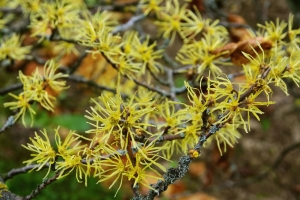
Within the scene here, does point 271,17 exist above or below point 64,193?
above

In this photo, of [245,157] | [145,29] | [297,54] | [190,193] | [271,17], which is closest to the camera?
[297,54]

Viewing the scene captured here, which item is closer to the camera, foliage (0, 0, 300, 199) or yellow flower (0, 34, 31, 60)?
foliage (0, 0, 300, 199)

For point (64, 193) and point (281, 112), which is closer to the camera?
point (64, 193)

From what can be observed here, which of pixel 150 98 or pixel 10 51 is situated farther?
pixel 10 51

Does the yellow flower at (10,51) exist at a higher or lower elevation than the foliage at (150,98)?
lower

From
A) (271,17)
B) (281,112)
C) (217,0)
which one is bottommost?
(281,112)

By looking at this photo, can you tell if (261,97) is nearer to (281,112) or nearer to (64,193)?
(281,112)

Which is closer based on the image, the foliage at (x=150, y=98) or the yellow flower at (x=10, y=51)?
the foliage at (x=150, y=98)

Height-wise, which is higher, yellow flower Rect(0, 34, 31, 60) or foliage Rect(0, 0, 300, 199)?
foliage Rect(0, 0, 300, 199)

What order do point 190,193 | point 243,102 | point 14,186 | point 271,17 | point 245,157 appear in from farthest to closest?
point 271,17
point 245,157
point 190,193
point 14,186
point 243,102

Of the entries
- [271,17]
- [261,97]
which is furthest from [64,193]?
[271,17]
